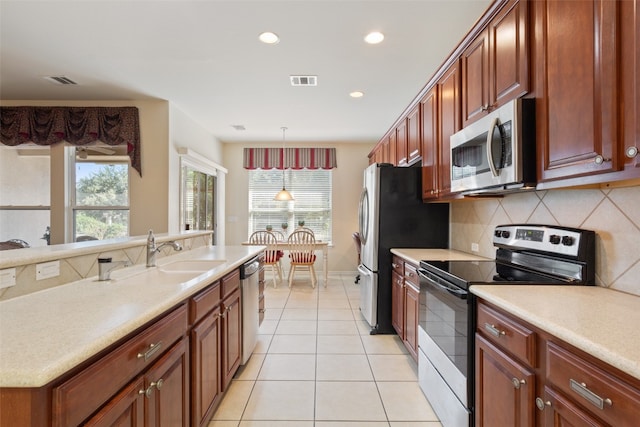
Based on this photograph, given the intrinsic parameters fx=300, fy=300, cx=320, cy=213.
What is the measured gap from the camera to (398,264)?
2.80 m

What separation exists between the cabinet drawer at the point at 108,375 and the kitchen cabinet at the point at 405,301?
1.75 m

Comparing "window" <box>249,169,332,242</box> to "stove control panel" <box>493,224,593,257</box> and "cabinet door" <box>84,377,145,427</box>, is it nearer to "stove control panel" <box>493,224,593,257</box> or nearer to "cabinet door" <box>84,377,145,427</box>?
"stove control panel" <box>493,224,593,257</box>

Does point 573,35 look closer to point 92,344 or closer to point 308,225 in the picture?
point 92,344

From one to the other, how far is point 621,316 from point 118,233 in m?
4.78

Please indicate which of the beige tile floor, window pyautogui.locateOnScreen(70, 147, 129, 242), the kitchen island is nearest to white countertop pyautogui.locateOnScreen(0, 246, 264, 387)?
the kitchen island

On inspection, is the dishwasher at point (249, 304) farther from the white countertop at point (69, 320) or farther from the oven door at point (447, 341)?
the oven door at point (447, 341)

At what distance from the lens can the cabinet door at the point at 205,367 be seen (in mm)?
1459

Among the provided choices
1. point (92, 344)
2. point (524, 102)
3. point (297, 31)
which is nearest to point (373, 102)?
point (297, 31)

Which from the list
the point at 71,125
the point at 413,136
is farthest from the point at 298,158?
the point at 71,125

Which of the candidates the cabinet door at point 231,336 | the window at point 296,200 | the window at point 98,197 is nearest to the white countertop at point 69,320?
the cabinet door at point 231,336

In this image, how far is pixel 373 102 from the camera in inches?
150

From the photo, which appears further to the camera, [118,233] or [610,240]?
[118,233]

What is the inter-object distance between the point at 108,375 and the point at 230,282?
1148 millimetres

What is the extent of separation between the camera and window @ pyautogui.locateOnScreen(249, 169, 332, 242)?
6047 mm
